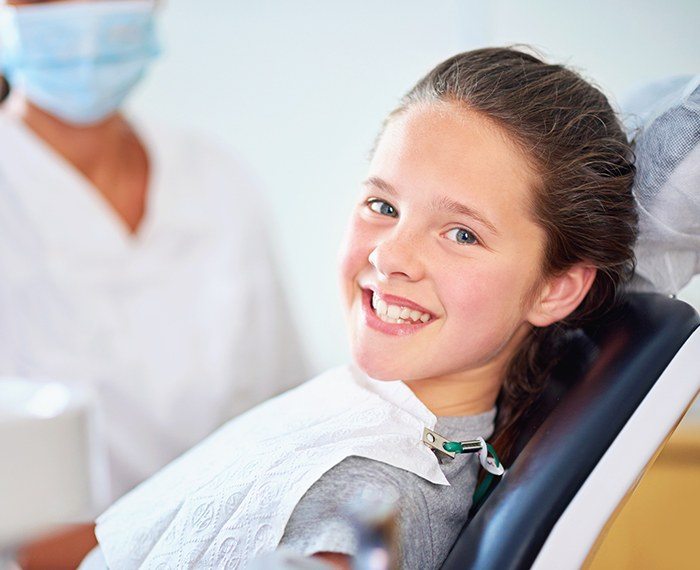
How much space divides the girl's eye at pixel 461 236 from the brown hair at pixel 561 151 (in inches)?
3.2

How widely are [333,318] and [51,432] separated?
2452mm

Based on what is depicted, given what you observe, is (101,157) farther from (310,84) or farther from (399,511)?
(399,511)

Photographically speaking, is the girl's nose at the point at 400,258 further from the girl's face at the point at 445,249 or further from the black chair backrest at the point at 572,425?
the black chair backrest at the point at 572,425

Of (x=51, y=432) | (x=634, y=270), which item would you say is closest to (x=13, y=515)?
(x=51, y=432)

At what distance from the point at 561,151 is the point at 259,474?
519mm

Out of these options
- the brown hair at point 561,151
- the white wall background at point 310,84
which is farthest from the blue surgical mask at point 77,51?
the brown hair at point 561,151

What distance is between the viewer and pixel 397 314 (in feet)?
3.62

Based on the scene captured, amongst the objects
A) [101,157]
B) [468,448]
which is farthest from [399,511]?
[101,157]

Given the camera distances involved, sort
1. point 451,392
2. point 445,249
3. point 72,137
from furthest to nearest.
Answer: point 72,137
point 451,392
point 445,249

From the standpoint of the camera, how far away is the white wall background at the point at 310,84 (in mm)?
2721

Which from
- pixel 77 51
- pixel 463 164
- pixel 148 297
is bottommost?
pixel 148 297

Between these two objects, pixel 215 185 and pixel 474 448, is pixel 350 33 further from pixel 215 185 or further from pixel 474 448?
pixel 474 448

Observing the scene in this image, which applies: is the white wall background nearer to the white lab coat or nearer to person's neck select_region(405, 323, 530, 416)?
the white lab coat

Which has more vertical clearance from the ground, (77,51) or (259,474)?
(77,51)
